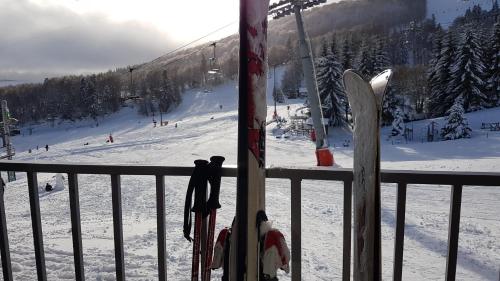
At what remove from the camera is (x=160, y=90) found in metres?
62.4

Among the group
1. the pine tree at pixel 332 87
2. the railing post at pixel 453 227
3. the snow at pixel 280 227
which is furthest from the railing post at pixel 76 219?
the pine tree at pixel 332 87

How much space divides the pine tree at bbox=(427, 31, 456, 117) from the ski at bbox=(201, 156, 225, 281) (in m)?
32.9

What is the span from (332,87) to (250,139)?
28288mm

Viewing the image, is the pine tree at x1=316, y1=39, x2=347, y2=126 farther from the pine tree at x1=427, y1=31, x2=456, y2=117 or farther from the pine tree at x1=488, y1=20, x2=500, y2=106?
the pine tree at x1=488, y1=20, x2=500, y2=106

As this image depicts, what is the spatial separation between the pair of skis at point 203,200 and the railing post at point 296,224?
13.4 inches

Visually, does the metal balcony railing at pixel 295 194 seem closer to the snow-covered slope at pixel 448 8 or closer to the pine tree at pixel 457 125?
the pine tree at pixel 457 125

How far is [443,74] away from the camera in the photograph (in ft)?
99.0

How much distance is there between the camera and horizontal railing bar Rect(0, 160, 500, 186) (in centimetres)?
149

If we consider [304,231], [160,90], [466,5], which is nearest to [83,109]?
[160,90]

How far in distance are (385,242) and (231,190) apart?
4.56 m

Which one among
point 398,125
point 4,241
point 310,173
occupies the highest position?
point 310,173

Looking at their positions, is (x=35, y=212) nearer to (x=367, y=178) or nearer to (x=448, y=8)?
(x=367, y=178)

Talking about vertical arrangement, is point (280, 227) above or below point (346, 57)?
below

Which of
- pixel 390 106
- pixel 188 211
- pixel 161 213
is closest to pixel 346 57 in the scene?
pixel 390 106
